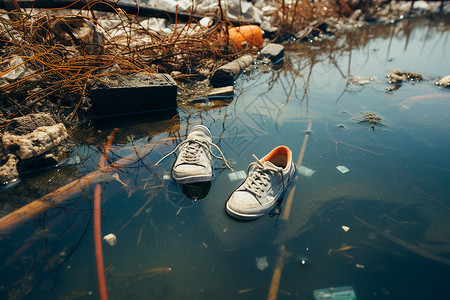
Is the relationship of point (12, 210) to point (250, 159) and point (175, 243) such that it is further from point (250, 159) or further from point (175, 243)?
point (250, 159)

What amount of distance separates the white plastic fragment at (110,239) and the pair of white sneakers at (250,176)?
0.60 m

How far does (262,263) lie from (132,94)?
242 cm

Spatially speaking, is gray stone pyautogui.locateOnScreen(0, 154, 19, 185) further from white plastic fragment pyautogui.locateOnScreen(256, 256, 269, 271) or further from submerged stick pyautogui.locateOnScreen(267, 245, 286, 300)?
submerged stick pyautogui.locateOnScreen(267, 245, 286, 300)

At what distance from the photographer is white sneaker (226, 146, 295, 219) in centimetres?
169

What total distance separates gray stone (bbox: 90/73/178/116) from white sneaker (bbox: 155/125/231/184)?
A: 3.65 feet

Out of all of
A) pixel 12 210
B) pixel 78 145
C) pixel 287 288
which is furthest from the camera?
pixel 78 145

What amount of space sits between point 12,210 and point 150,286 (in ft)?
3.91

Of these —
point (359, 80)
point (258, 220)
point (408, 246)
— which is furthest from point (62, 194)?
point (359, 80)

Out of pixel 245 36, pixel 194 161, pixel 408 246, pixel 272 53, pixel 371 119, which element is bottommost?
pixel 408 246

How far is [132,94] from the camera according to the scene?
9.77 feet

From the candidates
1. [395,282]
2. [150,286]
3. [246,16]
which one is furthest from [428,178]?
[246,16]

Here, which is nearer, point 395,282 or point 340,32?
point 395,282

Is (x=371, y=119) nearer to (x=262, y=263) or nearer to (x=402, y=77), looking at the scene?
(x=402, y=77)

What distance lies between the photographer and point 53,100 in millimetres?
2943
